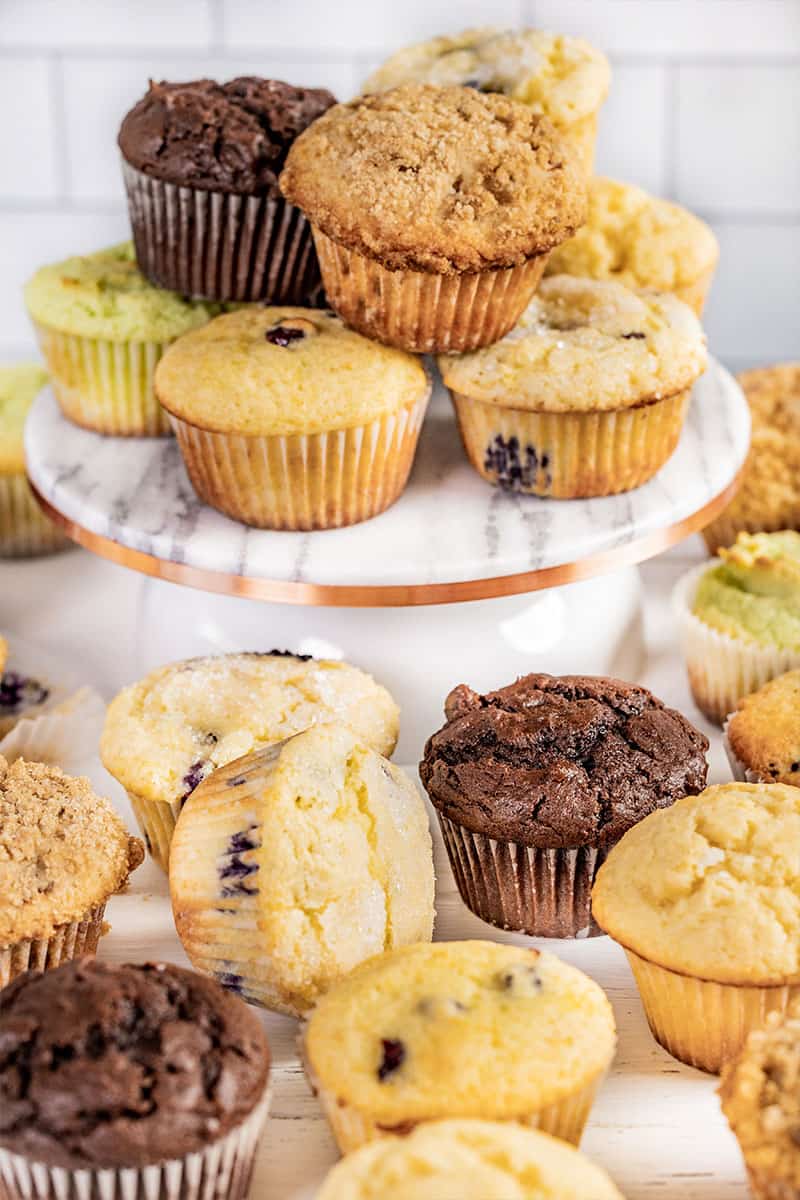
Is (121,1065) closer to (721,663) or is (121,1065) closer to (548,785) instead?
(548,785)

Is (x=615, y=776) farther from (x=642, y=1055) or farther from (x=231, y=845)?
(x=231, y=845)

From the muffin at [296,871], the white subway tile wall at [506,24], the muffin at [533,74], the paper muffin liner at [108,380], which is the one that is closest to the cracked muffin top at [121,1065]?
the muffin at [296,871]

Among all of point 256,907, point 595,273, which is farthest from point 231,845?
point 595,273

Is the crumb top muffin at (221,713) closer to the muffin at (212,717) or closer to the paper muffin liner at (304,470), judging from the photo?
the muffin at (212,717)

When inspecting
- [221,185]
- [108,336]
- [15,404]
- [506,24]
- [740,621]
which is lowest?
[740,621]

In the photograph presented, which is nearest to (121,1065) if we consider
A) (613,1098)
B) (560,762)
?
(613,1098)

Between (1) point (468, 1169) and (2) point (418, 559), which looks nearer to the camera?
(1) point (468, 1169)
